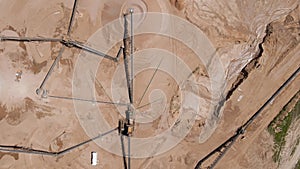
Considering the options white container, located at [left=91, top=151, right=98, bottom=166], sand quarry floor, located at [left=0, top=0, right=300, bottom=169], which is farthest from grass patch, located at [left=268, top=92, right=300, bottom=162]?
white container, located at [left=91, top=151, right=98, bottom=166]

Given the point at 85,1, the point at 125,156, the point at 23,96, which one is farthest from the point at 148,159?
the point at 85,1

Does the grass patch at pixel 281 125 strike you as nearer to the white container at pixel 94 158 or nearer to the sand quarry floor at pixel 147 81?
the sand quarry floor at pixel 147 81

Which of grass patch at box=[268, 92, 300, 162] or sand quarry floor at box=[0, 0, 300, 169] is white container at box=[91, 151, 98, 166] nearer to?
sand quarry floor at box=[0, 0, 300, 169]

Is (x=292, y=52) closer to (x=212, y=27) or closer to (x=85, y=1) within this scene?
(x=212, y=27)

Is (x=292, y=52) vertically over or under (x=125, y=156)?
over

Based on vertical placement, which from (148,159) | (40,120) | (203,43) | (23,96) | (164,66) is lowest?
(148,159)

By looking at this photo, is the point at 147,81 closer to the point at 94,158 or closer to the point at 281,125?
the point at 94,158

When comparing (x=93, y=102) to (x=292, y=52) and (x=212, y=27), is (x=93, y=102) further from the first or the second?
(x=292, y=52)
